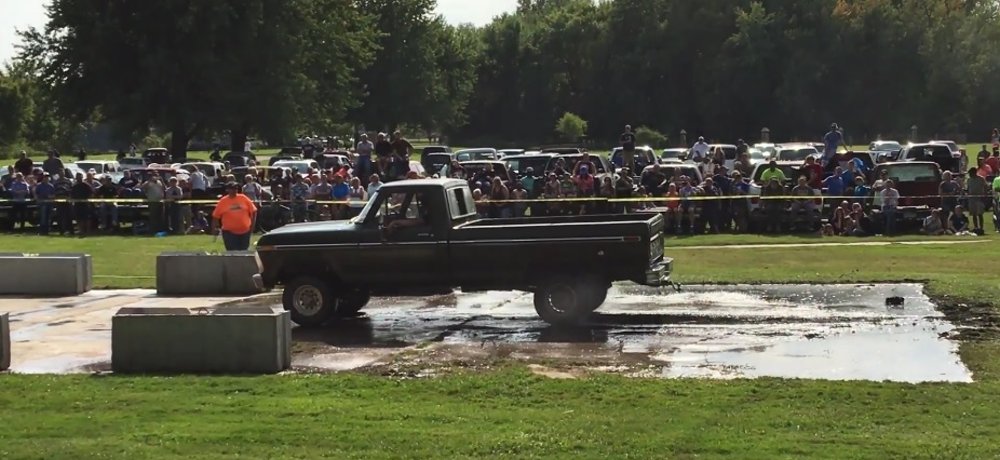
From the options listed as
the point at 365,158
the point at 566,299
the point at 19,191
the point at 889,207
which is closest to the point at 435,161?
the point at 365,158

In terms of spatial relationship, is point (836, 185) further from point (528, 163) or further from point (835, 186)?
point (528, 163)

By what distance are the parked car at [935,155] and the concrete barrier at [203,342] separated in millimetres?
27919

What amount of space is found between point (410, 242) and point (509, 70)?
9553 cm

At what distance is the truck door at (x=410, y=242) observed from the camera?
54.7 ft

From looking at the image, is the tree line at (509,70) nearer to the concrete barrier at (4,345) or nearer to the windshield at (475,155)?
the windshield at (475,155)

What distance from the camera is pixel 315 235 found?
56.0ft

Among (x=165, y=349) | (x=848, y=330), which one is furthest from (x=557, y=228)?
(x=165, y=349)

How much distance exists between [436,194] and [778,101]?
252 feet

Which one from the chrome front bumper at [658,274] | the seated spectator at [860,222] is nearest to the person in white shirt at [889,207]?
the seated spectator at [860,222]

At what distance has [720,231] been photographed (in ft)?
99.3

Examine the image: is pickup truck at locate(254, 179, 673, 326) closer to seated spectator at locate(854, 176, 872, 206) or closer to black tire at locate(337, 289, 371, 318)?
black tire at locate(337, 289, 371, 318)

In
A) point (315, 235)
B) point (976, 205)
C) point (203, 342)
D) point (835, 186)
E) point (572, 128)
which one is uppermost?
point (572, 128)

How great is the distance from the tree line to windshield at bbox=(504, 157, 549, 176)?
22031 mm

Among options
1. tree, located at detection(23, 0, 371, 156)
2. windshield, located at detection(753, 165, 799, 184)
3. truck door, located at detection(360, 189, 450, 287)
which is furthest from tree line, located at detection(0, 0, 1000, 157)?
truck door, located at detection(360, 189, 450, 287)
